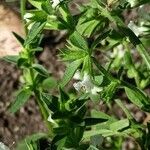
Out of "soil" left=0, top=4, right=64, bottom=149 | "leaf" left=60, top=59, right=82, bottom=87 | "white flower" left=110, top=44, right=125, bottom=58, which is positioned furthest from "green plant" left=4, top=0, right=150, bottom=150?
"soil" left=0, top=4, right=64, bottom=149

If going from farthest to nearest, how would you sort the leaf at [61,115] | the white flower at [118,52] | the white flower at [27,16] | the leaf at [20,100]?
1. the white flower at [118,52]
2. the leaf at [20,100]
3. the white flower at [27,16]
4. the leaf at [61,115]

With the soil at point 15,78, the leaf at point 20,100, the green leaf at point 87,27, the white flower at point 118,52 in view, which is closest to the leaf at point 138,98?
the green leaf at point 87,27

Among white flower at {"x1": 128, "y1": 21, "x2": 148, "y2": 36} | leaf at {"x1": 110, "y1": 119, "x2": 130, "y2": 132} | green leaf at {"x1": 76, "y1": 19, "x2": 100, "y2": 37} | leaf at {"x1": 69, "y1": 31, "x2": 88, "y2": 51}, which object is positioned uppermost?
leaf at {"x1": 69, "y1": 31, "x2": 88, "y2": 51}

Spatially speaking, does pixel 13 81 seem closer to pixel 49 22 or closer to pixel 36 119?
pixel 36 119

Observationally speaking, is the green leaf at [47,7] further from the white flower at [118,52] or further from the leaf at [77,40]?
the white flower at [118,52]

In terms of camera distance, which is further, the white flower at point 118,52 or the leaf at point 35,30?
the white flower at point 118,52

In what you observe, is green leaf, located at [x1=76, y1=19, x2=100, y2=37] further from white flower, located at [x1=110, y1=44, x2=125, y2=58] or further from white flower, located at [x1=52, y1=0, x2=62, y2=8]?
white flower, located at [x1=110, y1=44, x2=125, y2=58]
